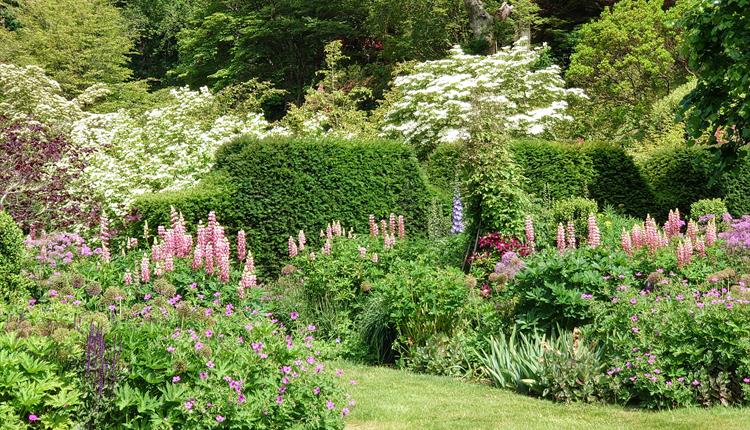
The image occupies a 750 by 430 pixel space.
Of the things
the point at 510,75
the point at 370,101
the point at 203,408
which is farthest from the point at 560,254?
the point at 370,101

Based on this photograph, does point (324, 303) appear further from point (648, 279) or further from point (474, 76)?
point (474, 76)

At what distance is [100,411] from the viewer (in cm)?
433

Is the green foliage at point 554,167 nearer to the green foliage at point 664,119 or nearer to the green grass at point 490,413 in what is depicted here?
the green foliage at point 664,119

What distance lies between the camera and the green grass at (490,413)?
17.2 ft

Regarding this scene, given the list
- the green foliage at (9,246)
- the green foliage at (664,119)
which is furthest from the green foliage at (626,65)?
the green foliage at (9,246)

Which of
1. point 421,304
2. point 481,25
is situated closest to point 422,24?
point 481,25

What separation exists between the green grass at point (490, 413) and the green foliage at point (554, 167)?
727 centimetres

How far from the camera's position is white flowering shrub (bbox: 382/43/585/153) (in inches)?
626

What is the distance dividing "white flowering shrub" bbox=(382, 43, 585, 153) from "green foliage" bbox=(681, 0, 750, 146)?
759cm

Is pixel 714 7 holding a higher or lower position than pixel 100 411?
higher

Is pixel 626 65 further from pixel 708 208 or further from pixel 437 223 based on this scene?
pixel 437 223

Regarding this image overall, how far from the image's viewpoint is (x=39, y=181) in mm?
12570

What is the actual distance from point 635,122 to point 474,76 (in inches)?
182

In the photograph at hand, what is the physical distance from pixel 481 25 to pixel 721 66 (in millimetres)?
15429
